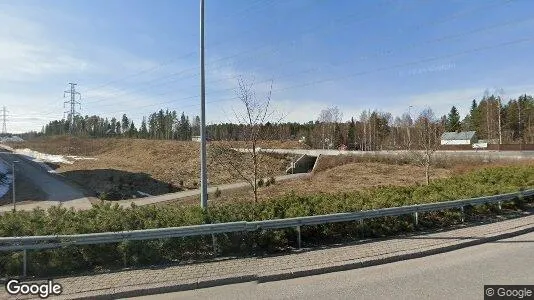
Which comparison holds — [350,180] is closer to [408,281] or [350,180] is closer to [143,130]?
[408,281]

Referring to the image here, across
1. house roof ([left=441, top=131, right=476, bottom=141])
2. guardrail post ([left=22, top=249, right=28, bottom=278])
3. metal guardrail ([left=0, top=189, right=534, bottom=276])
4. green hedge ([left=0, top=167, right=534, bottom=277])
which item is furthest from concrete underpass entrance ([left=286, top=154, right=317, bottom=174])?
house roof ([left=441, top=131, right=476, bottom=141])

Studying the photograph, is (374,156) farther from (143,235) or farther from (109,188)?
(143,235)

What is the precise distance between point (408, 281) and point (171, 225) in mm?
4649

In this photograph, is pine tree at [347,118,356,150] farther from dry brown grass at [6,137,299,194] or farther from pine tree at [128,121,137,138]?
pine tree at [128,121,137,138]

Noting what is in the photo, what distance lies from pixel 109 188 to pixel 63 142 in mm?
62750

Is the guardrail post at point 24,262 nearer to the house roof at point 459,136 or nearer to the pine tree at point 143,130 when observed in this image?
the house roof at point 459,136

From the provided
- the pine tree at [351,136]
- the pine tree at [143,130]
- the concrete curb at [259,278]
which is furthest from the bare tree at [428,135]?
the pine tree at [143,130]

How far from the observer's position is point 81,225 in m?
7.24

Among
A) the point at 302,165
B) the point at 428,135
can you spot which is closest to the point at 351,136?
the point at 302,165

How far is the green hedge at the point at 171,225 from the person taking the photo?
6.39 m

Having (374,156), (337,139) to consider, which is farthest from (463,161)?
(337,139)

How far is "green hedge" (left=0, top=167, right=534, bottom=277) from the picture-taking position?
6391mm

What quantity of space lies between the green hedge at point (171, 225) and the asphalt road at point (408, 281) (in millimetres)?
1502

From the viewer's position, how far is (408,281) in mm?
5812
